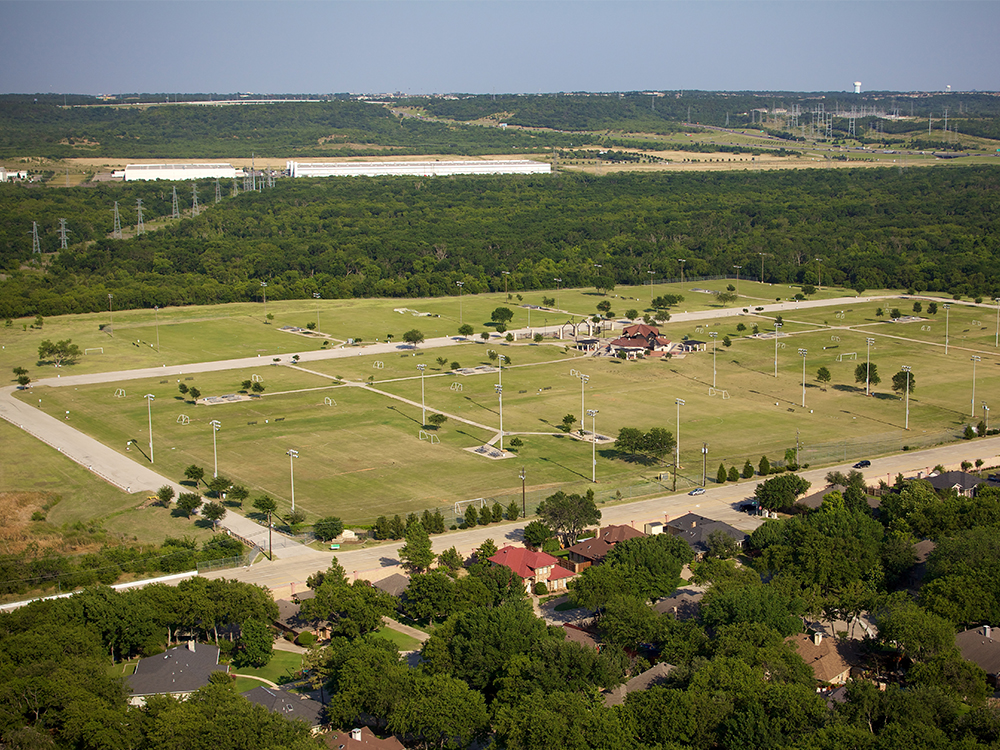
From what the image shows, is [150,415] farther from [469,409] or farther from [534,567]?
[534,567]

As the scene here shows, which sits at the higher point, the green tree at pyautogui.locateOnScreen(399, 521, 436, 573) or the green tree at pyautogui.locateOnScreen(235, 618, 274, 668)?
the green tree at pyautogui.locateOnScreen(399, 521, 436, 573)

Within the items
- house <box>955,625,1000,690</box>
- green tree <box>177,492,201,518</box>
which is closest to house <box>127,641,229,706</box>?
green tree <box>177,492,201,518</box>

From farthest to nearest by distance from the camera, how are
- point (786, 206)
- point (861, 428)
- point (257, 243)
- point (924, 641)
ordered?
point (786, 206), point (257, 243), point (861, 428), point (924, 641)

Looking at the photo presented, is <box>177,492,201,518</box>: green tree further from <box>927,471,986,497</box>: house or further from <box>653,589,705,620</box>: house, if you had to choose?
<box>927,471,986,497</box>: house

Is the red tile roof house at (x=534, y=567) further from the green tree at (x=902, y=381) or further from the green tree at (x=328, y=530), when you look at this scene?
the green tree at (x=902, y=381)

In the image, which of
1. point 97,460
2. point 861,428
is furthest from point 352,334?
point 861,428

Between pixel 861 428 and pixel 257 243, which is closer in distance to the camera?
pixel 861 428

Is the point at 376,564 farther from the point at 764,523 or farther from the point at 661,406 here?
the point at 661,406
